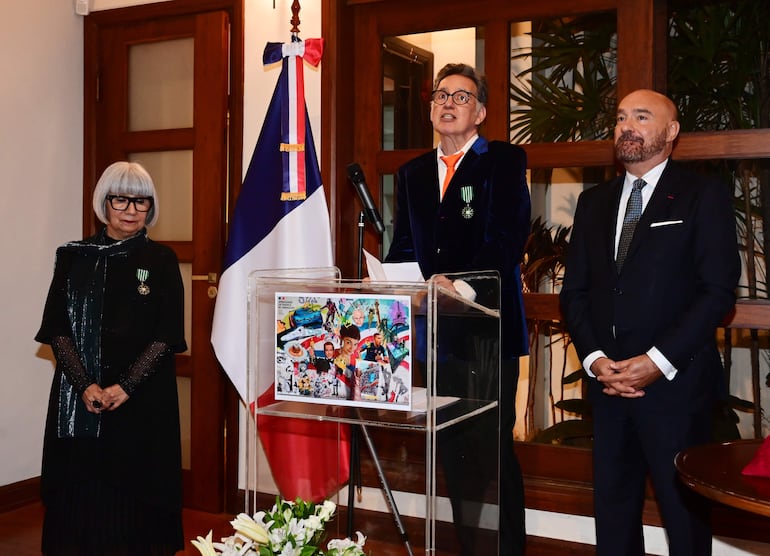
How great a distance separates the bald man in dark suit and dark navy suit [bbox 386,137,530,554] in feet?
0.69

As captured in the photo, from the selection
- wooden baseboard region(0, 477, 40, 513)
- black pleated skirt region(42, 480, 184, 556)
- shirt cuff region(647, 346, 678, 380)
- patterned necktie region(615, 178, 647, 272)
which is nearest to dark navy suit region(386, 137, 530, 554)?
patterned necktie region(615, 178, 647, 272)

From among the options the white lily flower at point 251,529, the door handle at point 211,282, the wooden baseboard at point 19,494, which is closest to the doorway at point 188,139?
the door handle at point 211,282

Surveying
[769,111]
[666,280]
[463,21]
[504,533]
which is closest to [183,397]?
[504,533]

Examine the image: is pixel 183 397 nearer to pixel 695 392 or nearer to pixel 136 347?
pixel 136 347

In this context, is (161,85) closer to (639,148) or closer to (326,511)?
(639,148)

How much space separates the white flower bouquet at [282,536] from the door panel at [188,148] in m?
2.60

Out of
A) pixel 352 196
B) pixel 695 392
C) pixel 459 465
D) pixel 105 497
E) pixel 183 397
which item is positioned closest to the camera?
pixel 459 465

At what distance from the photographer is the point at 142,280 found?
9.44 ft

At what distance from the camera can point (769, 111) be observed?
146 inches

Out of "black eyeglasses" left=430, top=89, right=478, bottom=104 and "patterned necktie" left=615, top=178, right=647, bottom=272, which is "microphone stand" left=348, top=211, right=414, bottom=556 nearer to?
"black eyeglasses" left=430, top=89, right=478, bottom=104

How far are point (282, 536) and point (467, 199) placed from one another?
1.61 m

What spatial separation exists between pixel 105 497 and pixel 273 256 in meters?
1.25

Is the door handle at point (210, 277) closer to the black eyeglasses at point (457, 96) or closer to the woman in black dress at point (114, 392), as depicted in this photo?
the woman in black dress at point (114, 392)

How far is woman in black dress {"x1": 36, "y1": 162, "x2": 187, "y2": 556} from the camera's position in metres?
2.79
